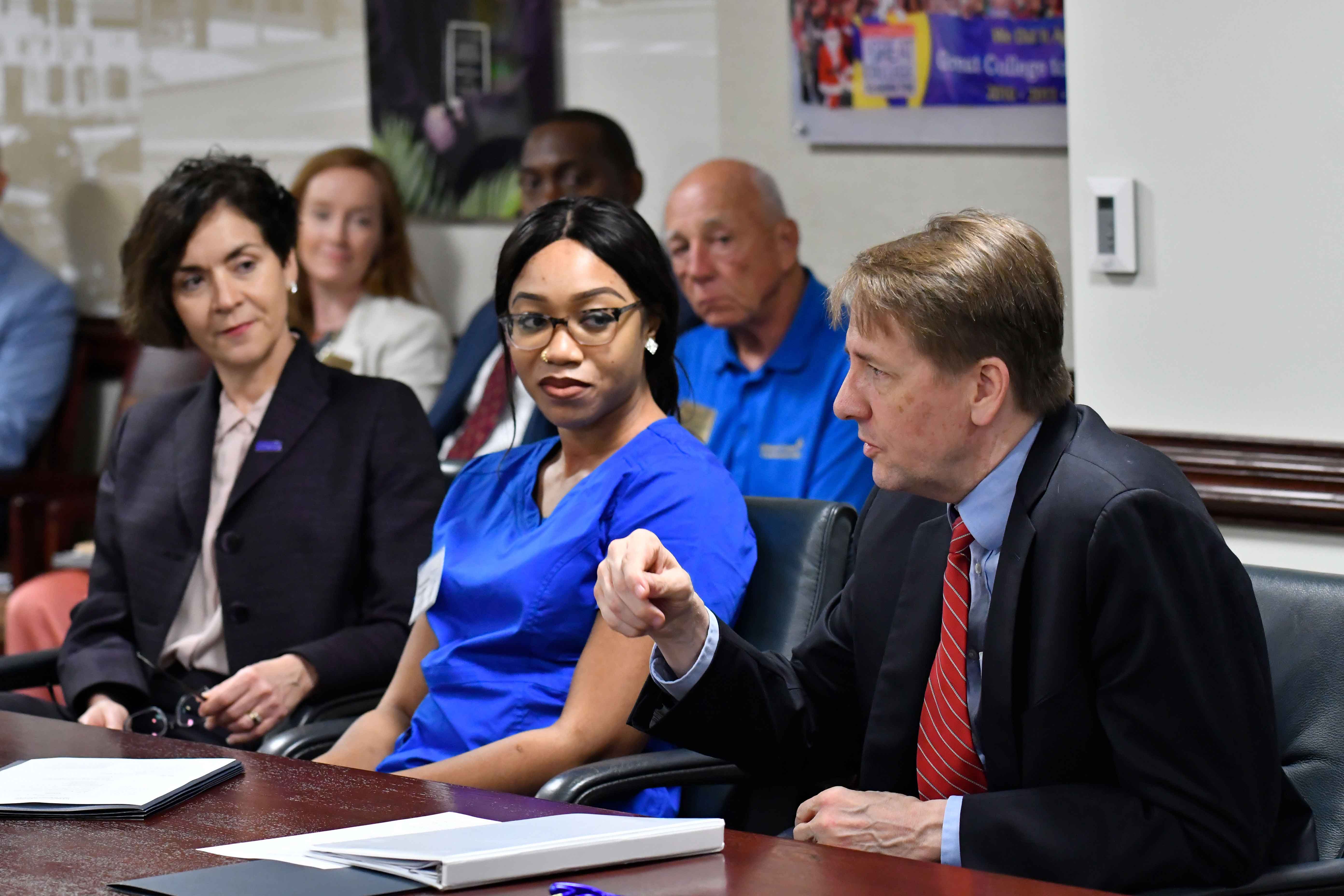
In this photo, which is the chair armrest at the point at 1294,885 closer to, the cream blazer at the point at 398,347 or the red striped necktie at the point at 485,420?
the red striped necktie at the point at 485,420

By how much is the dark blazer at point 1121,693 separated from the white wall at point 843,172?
1.90 m

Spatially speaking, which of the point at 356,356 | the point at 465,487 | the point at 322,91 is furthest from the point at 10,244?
the point at 465,487

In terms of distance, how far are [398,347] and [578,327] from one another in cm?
222

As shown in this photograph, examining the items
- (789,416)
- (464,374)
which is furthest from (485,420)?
(789,416)

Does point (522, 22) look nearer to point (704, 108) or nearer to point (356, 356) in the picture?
point (704, 108)

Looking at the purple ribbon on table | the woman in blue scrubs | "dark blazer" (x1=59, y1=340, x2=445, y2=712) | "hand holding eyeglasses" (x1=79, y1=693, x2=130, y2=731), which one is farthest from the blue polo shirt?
the purple ribbon on table

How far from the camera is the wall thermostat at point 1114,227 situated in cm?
262

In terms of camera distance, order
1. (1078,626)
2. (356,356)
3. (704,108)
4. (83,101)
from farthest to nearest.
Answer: (83,101) → (356,356) → (704,108) → (1078,626)

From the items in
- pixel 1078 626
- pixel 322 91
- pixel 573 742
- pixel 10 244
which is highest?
pixel 322 91

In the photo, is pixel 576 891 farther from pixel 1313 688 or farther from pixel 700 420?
pixel 700 420

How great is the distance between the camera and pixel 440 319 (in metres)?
4.39

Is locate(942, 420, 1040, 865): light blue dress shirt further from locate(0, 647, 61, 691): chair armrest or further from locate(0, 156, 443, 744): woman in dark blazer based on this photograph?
locate(0, 647, 61, 691): chair armrest

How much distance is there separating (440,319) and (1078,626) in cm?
307

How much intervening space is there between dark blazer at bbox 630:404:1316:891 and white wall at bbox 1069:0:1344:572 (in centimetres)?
100
